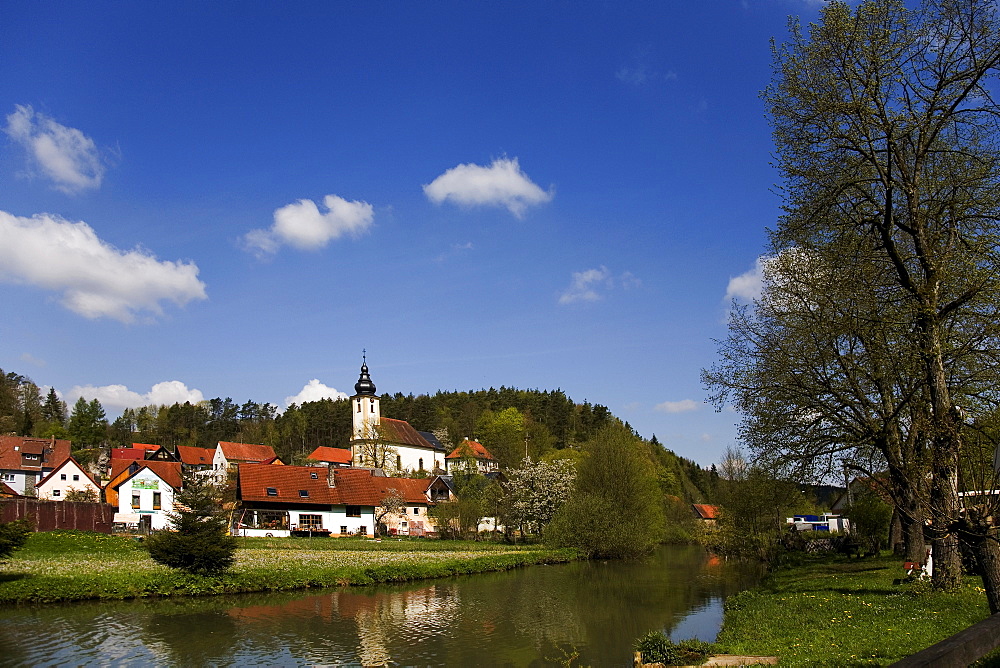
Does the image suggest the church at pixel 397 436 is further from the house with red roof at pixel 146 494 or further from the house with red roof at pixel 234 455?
the house with red roof at pixel 146 494

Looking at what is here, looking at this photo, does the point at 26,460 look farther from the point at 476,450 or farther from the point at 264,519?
the point at 476,450

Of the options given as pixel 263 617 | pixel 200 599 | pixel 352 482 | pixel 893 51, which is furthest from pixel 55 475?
pixel 893 51

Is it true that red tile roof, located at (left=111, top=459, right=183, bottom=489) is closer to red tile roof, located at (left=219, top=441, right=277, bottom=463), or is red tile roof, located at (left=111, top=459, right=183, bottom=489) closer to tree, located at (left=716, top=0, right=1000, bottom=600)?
red tile roof, located at (left=219, top=441, right=277, bottom=463)

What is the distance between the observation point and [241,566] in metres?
30.1

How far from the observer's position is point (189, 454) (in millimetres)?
96000

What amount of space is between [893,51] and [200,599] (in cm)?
2663

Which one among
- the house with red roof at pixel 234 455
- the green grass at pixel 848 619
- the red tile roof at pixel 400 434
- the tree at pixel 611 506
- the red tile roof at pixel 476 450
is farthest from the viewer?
the red tile roof at pixel 476 450

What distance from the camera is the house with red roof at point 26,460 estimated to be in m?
73.1

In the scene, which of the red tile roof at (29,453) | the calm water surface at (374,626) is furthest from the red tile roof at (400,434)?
the calm water surface at (374,626)

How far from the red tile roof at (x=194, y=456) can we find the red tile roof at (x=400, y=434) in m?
23.9

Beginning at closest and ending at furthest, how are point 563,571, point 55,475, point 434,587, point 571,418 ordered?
point 434,587
point 563,571
point 55,475
point 571,418

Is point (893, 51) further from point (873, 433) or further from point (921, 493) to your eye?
point (873, 433)

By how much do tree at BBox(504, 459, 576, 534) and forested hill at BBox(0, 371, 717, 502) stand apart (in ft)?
109

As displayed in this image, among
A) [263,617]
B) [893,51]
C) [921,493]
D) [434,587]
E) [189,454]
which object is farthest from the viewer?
[189,454]
